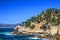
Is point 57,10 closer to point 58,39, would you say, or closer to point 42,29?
point 42,29

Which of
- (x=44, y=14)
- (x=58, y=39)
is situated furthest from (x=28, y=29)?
(x=58, y=39)

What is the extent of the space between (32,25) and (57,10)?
26718 millimetres

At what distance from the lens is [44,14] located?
193 metres

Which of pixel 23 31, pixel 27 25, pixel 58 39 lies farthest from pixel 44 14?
pixel 58 39

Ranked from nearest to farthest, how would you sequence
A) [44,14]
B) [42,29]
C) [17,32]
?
1. [42,29]
2. [17,32]
3. [44,14]

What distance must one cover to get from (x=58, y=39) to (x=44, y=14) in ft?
572

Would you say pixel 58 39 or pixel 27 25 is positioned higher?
pixel 27 25

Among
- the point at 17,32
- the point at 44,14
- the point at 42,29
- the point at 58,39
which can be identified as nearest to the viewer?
the point at 58,39

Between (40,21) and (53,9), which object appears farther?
(53,9)

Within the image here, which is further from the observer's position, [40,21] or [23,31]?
[40,21]

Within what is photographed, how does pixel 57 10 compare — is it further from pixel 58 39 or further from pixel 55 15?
pixel 58 39

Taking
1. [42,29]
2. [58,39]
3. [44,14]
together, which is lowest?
[58,39]

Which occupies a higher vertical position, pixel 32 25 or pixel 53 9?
pixel 53 9

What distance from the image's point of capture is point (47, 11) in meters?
195
